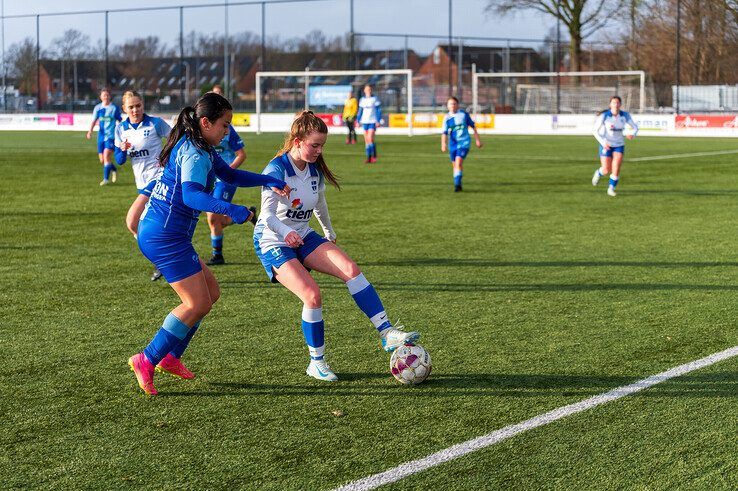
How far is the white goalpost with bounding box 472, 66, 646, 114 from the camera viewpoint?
4569 centimetres

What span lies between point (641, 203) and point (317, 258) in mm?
11088

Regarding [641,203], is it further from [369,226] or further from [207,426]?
[207,426]

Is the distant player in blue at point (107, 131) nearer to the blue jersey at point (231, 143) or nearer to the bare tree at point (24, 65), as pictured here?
the blue jersey at point (231, 143)

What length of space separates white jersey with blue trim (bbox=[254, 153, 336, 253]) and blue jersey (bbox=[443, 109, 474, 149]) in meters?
12.6

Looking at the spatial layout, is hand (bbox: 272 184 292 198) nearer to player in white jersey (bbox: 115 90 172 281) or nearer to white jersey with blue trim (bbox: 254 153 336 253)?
white jersey with blue trim (bbox: 254 153 336 253)

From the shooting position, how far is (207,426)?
16.9ft

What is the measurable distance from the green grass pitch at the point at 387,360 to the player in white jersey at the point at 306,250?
31 centimetres

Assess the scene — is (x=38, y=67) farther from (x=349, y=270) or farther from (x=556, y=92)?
(x=349, y=270)

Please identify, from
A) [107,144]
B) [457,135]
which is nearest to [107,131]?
[107,144]

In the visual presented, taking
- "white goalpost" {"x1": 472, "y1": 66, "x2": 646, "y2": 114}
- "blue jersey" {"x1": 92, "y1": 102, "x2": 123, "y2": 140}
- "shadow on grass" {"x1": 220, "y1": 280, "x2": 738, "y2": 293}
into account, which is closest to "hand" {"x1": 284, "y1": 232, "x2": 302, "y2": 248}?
"shadow on grass" {"x1": 220, "y1": 280, "x2": 738, "y2": 293}

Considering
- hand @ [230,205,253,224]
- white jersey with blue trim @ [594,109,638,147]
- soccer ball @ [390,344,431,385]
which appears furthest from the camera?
white jersey with blue trim @ [594,109,638,147]

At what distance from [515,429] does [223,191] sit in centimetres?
220

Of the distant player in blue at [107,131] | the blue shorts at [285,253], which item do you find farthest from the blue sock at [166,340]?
the distant player in blue at [107,131]

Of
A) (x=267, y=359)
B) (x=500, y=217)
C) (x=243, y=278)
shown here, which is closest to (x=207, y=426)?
(x=267, y=359)
